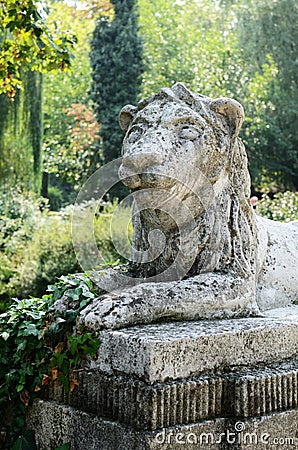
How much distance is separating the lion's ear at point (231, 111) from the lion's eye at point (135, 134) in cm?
41

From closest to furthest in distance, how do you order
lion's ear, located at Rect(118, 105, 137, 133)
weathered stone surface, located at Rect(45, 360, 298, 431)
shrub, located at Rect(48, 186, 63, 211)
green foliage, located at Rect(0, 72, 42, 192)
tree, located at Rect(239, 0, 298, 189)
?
weathered stone surface, located at Rect(45, 360, 298, 431)
lion's ear, located at Rect(118, 105, 137, 133)
green foliage, located at Rect(0, 72, 42, 192)
tree, located at Rect(239, 0, 298, 189)
shrub, located at Rect(48, 186, 63, 211)

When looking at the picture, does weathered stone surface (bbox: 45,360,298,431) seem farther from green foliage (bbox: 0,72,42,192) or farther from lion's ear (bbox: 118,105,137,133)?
green foliage (bbox: 0,72,42,192)

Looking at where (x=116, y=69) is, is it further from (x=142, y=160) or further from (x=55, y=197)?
(x=142, y=160)

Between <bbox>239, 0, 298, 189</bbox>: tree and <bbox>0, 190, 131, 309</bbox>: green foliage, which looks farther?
<bbox>239, 0, 298, 189</bbox>: tree

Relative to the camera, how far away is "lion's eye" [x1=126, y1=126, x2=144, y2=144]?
3.31 m

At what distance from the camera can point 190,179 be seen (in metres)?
3.30

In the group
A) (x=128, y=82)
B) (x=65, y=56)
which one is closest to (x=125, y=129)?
(x=65, y=56)

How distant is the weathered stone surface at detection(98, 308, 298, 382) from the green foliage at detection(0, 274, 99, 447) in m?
0.22

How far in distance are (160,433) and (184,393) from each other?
0.20m

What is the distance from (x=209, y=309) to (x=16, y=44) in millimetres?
3564


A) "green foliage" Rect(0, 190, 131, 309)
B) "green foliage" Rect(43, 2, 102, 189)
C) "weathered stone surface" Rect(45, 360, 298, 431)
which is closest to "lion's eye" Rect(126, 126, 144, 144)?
"weathered stone surface" Rect(45, 360, 298, 431)

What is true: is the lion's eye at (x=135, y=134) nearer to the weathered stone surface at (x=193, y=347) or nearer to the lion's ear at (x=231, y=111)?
the lion's ear at (x=231, y=111)

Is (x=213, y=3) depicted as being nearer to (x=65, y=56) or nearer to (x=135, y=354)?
(x=65, y=56)

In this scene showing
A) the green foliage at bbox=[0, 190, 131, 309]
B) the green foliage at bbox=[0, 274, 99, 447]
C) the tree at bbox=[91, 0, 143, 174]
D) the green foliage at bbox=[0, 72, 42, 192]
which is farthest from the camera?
the tree at bbox=[91, 0, 143, 174]
